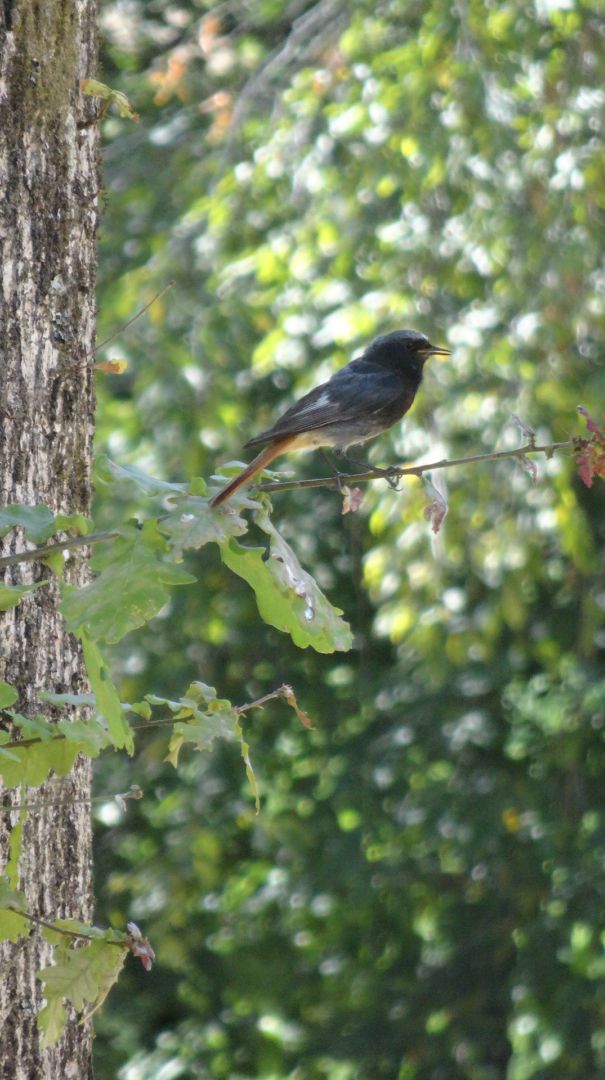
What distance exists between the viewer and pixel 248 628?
661 centimetres

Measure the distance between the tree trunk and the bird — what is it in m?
0.83

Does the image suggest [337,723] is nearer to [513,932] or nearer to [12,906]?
[513,932]

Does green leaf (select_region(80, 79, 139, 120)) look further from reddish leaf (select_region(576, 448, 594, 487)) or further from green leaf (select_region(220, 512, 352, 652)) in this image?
reddish leaf (select_region(576, 448, 594, 487))

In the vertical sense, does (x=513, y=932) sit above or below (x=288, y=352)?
below

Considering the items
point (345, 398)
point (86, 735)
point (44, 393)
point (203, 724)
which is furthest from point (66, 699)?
point (345, 398)

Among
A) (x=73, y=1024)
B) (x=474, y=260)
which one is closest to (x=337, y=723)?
(x=474, y=260)

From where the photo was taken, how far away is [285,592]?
184 cm

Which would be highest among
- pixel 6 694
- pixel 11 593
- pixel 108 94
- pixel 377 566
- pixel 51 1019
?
pixel 108 94

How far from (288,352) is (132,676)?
1618 mm

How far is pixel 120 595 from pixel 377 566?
10.9 ft

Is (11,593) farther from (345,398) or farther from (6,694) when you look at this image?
(345,398)

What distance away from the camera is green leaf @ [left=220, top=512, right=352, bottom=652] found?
1.83 meters

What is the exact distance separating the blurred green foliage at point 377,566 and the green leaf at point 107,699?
2.87 meters

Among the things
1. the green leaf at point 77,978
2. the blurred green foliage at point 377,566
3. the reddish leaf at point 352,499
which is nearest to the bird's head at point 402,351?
the blurred green foliage at point 377,566
